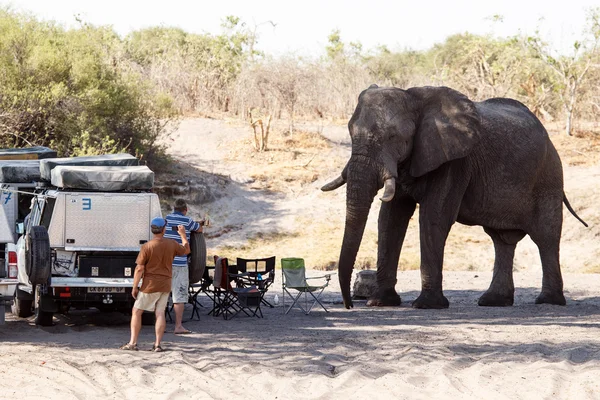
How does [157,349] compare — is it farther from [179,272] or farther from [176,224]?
[176,224]

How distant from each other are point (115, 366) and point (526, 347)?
15.2ft

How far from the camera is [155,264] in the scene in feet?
37.0

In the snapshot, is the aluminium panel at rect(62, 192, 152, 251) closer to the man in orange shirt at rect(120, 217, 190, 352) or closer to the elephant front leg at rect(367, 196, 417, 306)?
the man in orange shirt at rect(120, 217, 190, 352)

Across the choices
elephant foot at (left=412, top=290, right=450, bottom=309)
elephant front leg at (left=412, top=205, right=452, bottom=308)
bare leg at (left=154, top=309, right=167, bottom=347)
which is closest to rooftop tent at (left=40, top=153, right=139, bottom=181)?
bare leg at (left=154, top=309, right=167, bottom=347)

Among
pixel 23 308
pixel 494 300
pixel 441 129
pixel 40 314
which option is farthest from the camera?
pixel 494 300

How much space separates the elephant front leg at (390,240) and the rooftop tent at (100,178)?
428 cm

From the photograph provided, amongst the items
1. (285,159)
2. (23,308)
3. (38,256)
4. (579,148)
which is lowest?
(23,308)

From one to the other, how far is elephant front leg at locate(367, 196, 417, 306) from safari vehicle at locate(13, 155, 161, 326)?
4.32 meters

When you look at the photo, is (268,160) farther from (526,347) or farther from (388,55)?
(388,55)

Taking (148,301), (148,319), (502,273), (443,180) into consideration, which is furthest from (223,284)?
(502,273)

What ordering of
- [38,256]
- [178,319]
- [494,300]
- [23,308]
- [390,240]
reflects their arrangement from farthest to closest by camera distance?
1. [494,300]
2. [390,240]
3. [23,308]
4. [178,319]
5. [38,256]

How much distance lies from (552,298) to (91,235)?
802 centimetres

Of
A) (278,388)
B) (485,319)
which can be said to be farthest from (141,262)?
(485,319)

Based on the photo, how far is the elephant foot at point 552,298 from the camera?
56.4 ft
